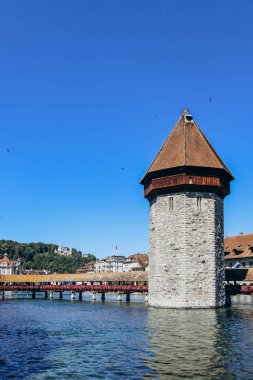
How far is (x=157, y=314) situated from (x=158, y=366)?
583 inches

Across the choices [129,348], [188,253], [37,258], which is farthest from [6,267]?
[129,348]

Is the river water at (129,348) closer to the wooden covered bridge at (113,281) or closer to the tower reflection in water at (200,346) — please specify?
the tower reflection in water at (200,346)

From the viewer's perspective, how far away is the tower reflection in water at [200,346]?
1216cm

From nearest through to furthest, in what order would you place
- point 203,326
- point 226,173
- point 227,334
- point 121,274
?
1. point 227,334
2. point 203,326
3. point 226,173
4. point 121,274

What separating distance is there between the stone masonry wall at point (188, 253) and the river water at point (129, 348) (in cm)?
568

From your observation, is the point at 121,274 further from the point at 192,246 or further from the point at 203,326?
the point at 203,326

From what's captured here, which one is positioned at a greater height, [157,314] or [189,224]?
[189,224]

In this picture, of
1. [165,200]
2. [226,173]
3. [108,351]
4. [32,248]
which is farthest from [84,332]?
[32,248]

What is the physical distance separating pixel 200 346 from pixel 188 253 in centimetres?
1498

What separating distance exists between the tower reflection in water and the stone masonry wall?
4.93m

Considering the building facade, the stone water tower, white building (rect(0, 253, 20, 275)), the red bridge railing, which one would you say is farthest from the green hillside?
the stone water tower

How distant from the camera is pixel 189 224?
31.0m

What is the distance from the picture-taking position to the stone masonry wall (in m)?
30.5

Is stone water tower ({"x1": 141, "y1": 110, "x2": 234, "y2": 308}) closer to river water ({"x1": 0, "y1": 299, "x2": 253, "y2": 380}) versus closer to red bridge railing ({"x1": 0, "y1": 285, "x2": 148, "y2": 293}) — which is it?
river water ({"x1": 0, "y1": 299, "x2": 253, "y2": 380})
